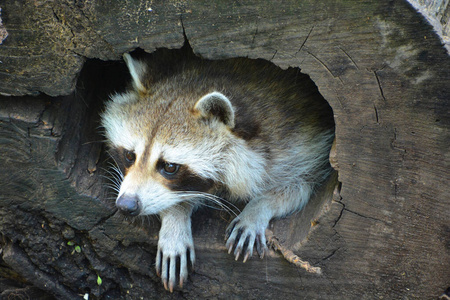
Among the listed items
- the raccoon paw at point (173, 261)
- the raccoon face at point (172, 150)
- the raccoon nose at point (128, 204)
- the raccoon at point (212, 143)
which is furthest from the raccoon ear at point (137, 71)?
the raccoon paw at point (173, 261)

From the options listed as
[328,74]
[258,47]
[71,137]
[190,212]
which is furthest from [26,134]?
[328,74]

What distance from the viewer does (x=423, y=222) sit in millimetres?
2828

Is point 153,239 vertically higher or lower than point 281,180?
lower

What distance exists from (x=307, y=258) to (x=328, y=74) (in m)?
1.24

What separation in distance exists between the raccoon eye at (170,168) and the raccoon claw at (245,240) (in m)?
0.58

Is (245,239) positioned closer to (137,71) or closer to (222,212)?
(222,212)

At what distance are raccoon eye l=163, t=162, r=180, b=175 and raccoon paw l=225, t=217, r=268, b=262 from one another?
0.58m

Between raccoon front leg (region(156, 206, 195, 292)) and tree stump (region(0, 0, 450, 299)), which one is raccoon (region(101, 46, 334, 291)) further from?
tree stump (region(0, 0, 450, 299))

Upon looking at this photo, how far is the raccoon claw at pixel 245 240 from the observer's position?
3.27 metres

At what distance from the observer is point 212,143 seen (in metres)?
3.30

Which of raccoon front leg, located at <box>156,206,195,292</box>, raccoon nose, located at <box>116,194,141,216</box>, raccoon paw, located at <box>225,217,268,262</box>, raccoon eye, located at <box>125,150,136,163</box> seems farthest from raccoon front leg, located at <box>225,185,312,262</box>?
raccoon eye, located at <box>125,150,136,163</box>

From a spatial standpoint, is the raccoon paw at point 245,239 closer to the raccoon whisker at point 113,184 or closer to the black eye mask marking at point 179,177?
the black eye mask marking at point 179,177

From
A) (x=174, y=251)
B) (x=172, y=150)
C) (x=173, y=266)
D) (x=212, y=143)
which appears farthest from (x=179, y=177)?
(x=173, y=266)

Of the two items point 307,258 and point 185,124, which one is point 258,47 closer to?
point 185,124
